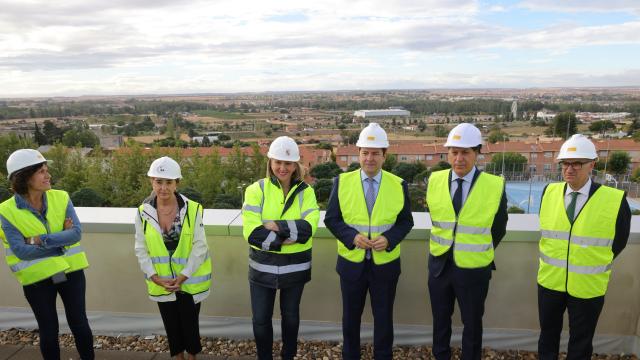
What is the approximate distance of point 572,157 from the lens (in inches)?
109

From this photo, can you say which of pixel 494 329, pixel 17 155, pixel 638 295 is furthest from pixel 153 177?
pixel 638 295

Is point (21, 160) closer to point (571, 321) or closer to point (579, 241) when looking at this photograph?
point (579, 241)

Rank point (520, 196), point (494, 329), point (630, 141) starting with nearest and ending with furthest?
1. point (494, 329)
2. point (520, 196)
3. point (630, 141)

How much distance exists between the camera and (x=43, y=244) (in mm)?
2883

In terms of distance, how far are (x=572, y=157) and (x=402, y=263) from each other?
1.49 meters

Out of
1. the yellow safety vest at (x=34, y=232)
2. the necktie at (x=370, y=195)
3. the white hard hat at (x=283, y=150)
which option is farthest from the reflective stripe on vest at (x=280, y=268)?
the yellow safety vest at (x=34, y=232)

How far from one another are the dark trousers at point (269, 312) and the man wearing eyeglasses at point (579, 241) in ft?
5.35

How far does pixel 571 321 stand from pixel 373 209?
1.43m

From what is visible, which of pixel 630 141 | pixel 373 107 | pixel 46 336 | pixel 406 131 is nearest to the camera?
pixel 46 336

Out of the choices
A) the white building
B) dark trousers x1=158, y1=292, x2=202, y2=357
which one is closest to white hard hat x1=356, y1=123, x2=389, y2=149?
dark trousers x1=158, y1=292, x2=202, y2=357

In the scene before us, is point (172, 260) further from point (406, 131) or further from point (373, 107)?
point (373, 107)

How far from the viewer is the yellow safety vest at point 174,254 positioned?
2.96m

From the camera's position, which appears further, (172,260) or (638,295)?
(638,295)

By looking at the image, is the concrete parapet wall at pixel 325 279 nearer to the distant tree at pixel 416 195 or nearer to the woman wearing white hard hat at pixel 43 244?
the woman wearing white hard hat at pixel 43 244
